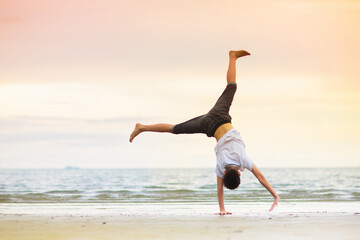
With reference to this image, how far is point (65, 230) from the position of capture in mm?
6926

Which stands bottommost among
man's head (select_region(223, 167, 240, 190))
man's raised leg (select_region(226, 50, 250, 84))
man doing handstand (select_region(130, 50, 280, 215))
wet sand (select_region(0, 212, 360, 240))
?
wet sand (select_region(0, 212, 360, 240))

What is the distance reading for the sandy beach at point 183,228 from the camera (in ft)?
20.7

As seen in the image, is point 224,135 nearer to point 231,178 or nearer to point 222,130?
point 222,130

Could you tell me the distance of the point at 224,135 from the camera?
8.98m

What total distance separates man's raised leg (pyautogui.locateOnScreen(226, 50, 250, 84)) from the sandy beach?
269 cm

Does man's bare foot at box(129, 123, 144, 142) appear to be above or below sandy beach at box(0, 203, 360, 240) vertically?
above

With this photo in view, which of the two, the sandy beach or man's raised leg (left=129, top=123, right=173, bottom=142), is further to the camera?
man's raised leg (left=129, top=123, right=173, bottom=142)

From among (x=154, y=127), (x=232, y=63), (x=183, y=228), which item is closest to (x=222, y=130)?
(x=154, y=127)

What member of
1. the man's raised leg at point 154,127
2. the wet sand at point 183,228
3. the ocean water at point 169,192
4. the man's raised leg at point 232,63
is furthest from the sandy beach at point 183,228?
the ocean water at point 169,192

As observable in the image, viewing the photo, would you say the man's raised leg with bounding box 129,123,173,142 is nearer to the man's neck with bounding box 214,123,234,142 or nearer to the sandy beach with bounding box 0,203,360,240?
the man's neck with bounding box 214,123,234,142

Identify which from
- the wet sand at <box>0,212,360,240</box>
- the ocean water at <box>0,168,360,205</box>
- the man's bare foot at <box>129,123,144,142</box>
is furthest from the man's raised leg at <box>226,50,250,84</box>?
the ocean water at <box>0,168,360,205</box>

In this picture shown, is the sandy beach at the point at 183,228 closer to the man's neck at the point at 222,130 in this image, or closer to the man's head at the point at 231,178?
the man's head at the point at 231,178

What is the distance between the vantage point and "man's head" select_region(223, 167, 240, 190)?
8289 millimetres

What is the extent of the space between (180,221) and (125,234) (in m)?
1.56
